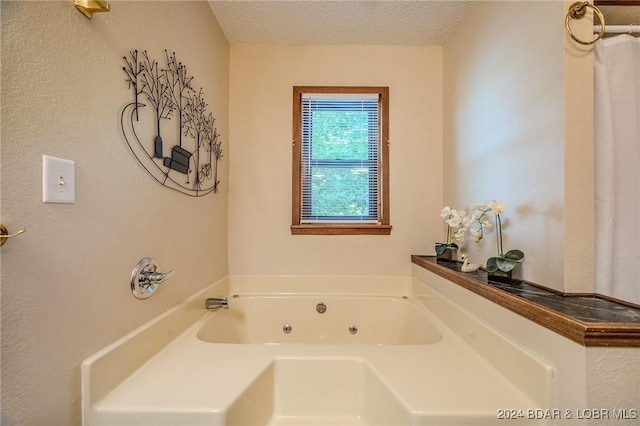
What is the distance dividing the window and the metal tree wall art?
0.64m

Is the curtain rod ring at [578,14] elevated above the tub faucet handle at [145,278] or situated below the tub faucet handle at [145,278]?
above

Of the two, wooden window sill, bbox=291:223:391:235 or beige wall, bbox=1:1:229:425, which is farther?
wooden window sill, bbox=291:223:391:235

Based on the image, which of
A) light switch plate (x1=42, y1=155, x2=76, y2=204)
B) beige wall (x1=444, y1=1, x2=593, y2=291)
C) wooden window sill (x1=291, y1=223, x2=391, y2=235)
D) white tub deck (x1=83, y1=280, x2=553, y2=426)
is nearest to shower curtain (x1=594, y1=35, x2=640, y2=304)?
beige wall (x1=444, y1=1, x2=593, y2=291)

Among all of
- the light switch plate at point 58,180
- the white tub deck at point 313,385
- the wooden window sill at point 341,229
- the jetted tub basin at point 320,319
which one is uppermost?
the light switch plate at point 58,180

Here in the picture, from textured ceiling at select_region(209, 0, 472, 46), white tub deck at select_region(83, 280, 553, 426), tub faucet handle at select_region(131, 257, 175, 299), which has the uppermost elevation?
textured ceiling at select_region(209, 0, 472, 46)

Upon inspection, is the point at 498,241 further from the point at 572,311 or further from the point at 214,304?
the point at 214,304

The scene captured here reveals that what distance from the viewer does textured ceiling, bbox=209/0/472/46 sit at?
153cm

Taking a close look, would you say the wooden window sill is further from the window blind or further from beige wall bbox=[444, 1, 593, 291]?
beige wall bbox=[444, 1, 593, 291]

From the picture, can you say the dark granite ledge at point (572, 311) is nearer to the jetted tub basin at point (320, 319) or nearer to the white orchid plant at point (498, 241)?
the white orchid plant at point (498, 241)

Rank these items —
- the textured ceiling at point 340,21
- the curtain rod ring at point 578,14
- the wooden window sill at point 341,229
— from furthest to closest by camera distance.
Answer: the wooden window sill at point 341,229, the textured ceiling at point 340,21, the curtain rod ring at point 578,14

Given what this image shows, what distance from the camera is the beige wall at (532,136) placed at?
892 millimetres

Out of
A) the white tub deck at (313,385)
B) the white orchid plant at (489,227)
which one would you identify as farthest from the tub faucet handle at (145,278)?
the white orchid plant at (489,227)

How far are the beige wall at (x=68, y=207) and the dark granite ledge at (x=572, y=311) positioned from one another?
129 centimetres

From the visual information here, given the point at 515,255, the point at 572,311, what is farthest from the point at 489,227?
the point at 572,311
